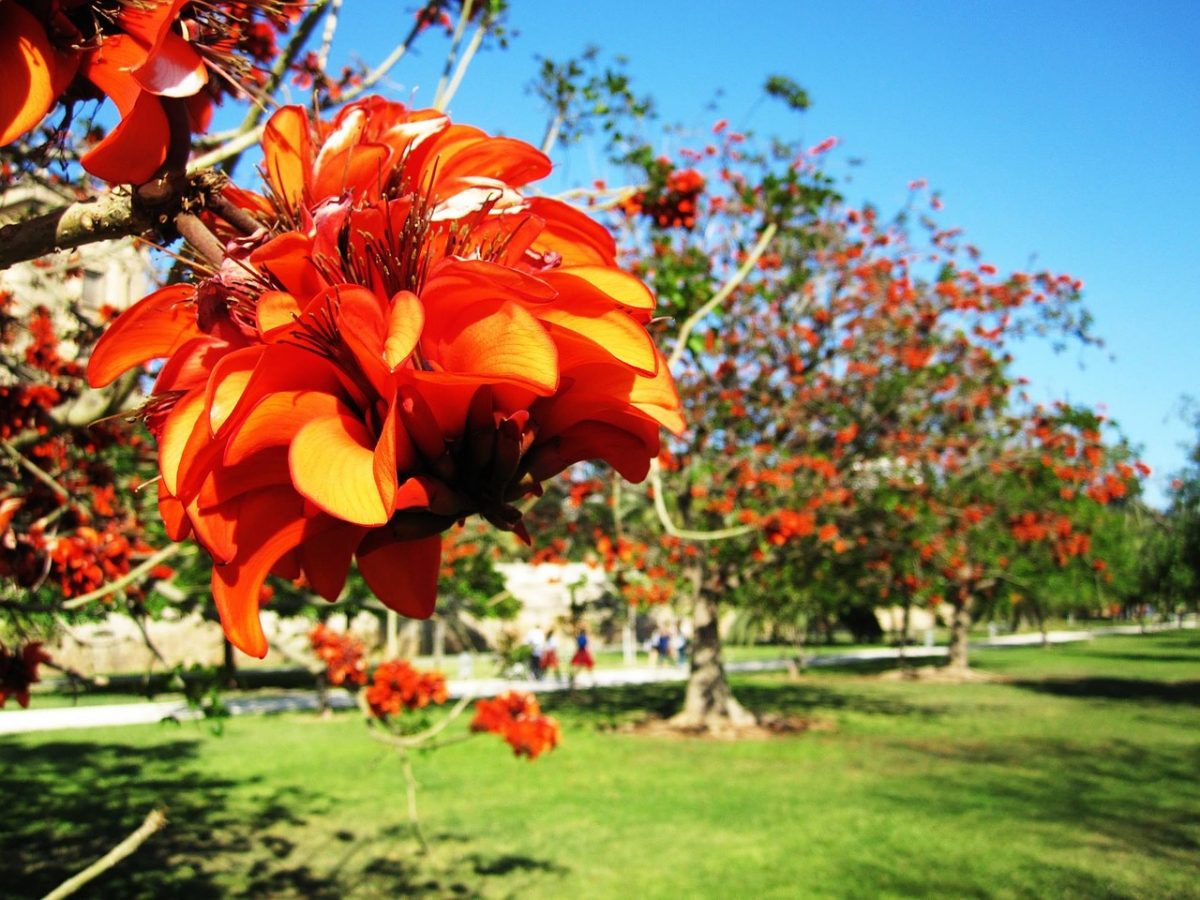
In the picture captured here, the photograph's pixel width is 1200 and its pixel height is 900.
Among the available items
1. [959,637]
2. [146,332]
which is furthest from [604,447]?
[959,637]

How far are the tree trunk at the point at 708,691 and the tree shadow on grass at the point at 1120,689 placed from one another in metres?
9.43

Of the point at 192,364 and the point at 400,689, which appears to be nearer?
the point at 192,364

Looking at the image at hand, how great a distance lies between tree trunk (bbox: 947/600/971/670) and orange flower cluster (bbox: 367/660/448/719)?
2221 cm

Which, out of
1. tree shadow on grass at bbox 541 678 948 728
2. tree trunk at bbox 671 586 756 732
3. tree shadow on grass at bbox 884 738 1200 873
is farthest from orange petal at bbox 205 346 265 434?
tree shadow on grass at bbox 541 678 948 728

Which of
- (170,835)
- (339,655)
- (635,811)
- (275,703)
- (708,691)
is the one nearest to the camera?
(339,655)

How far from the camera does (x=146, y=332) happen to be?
0.76 meters

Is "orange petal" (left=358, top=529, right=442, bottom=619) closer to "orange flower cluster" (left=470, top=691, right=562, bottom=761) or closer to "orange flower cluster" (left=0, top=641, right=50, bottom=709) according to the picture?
"orange flower cluster" (left=0, top=641, right=50, bottom=709)

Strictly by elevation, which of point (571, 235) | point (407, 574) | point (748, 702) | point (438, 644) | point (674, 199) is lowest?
point (748, 702)

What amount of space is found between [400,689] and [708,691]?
12042mm

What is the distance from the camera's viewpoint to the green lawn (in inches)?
301

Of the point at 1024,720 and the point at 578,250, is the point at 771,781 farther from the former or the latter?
the point at 578,250

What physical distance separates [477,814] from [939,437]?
9534 mm

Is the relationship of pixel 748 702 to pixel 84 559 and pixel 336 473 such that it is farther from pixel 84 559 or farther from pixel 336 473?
pixel 336 473

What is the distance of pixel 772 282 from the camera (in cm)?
1490
